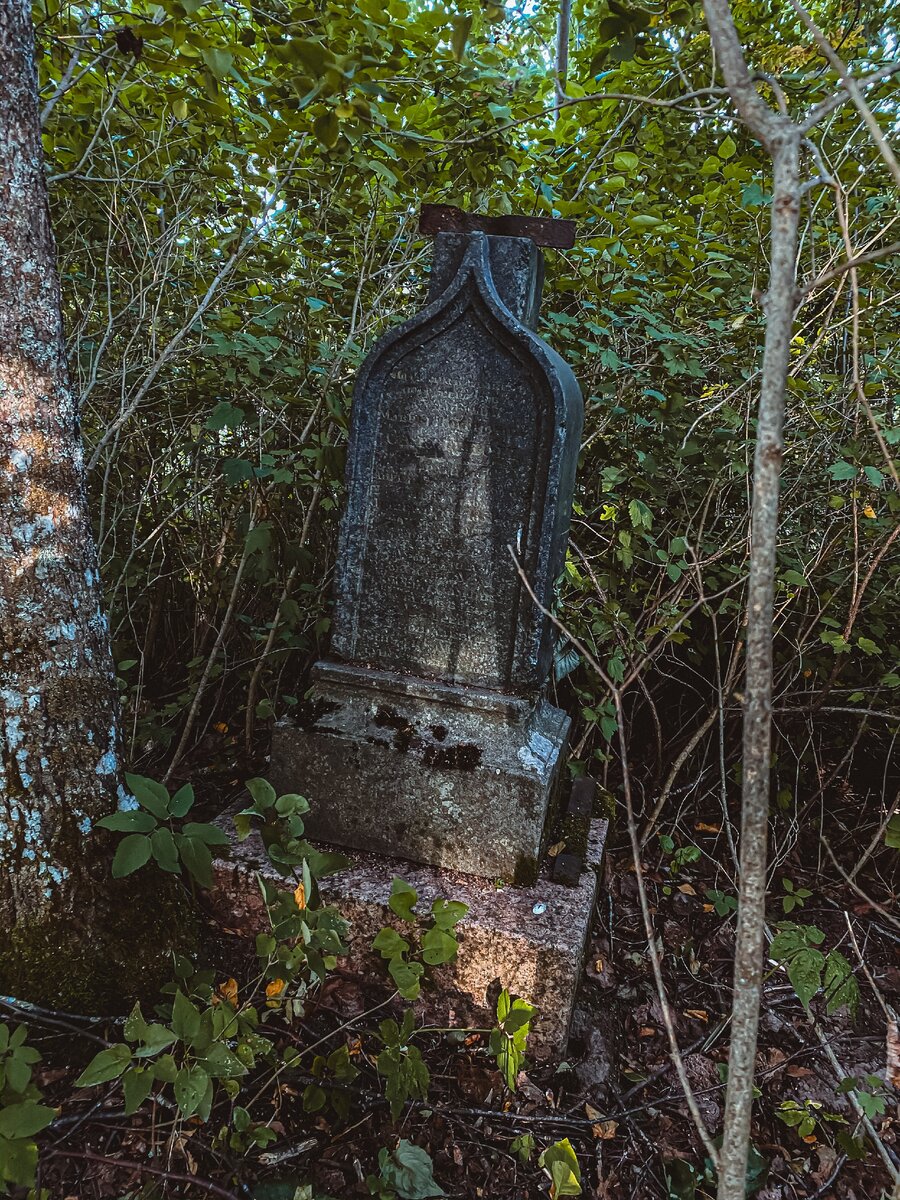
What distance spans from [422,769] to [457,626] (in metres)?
0.44

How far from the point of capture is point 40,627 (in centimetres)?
173

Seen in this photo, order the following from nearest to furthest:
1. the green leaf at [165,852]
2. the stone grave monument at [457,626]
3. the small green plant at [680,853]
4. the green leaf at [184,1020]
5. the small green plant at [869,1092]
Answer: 1. the green leaf at [184,1020]
2. the green leaf at [165,852]
3. the small green plant at [869,1092]
4. the stone grave monument at [457,626]
5. the small green plant at [680,853]

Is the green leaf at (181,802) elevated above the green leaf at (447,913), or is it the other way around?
the green leaf at (181,802)

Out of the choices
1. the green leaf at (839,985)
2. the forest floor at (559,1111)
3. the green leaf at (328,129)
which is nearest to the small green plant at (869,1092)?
the forest floor at (559,1111)

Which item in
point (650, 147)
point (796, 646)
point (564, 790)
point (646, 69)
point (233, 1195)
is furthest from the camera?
point (646, 69)

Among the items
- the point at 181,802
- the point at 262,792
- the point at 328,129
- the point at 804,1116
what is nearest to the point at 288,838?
the point at 262,792

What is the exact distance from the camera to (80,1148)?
1.56 metres

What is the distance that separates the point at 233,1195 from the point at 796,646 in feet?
8.41

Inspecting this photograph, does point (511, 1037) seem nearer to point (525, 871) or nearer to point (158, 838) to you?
point (525, 871)

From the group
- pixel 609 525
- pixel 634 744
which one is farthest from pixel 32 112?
pixel 634 744

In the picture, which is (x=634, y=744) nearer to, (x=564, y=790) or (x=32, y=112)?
(x=564, y=790)

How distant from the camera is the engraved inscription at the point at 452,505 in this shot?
211 centimetres

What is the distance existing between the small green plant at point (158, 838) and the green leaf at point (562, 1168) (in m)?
0.95

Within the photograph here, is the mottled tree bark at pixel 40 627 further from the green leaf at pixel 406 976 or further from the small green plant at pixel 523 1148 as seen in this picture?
the small green plant at pixel 523 1148
